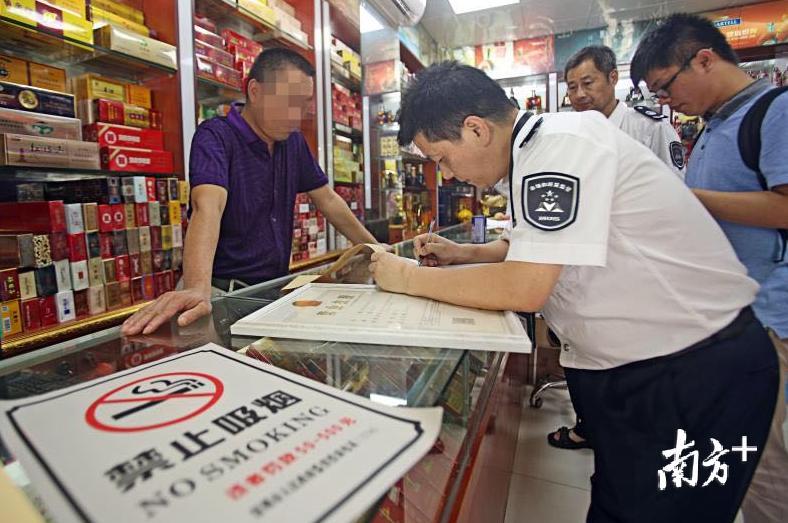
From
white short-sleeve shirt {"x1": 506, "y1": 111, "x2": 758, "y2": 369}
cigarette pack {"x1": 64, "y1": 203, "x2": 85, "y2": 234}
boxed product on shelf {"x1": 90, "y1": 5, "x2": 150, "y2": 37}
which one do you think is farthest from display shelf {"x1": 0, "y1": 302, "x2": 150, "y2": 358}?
white short-sleeve shirt {"x1": 506, "y1": 111, "x2": 758, "y2": 369}

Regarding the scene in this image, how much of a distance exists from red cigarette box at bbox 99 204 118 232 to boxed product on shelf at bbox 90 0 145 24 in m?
0.87

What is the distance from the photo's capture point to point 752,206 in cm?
123

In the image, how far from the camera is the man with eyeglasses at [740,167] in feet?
4.06

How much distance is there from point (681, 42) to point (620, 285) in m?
1.09

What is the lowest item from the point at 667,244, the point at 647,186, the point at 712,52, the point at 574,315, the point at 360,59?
the point at 574,315

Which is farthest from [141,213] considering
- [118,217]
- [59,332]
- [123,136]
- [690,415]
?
[690,415]

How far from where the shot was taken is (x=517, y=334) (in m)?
0.70

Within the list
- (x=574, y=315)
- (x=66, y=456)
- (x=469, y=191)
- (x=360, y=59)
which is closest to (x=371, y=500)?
(x=66, y=456)

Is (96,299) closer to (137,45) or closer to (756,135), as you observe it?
(137,45)

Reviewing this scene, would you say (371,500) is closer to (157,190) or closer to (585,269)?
(585,269)

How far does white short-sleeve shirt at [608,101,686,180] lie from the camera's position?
2.30 metres

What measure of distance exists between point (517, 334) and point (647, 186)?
41 cm

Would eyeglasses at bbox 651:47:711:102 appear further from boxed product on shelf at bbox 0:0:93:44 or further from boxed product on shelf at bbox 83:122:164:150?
boxed product on shelf at bbox 0:0:93:44

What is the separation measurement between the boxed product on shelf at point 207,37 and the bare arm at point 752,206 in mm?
2227
